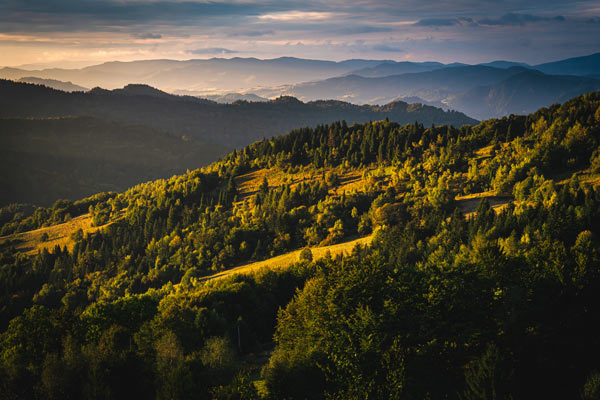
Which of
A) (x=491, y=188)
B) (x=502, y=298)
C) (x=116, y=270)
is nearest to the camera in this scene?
(x=502, y=298)

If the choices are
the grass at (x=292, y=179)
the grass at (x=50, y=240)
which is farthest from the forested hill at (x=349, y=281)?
the grass at (x=50, y=240)

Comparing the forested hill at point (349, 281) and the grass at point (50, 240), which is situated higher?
the forested hill at point (349, 281)

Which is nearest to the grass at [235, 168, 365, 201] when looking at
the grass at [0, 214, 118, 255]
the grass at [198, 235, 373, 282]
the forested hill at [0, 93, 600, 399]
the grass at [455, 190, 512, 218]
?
the forested hill at [0, 93, 600, 399]

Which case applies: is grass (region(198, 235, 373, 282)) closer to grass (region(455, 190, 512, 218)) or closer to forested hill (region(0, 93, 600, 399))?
forested hill (region(0, 93, 600, 399))

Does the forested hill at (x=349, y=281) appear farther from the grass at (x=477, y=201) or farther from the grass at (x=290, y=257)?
the grass at (x=290, y=257)

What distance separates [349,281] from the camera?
37844 millimetres

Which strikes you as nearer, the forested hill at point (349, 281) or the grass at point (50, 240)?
the forested hill at point (349, 281)

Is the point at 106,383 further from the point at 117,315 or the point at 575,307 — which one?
the point at 575,307

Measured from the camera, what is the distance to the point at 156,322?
1868 inches

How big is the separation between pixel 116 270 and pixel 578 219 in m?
135

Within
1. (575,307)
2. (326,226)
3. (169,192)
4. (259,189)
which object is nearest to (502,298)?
(575,307)

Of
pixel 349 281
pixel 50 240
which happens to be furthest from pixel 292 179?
pixel 349 281

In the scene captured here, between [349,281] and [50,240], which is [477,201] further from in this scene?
[50,240]

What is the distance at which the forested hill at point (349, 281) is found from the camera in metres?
33.1
